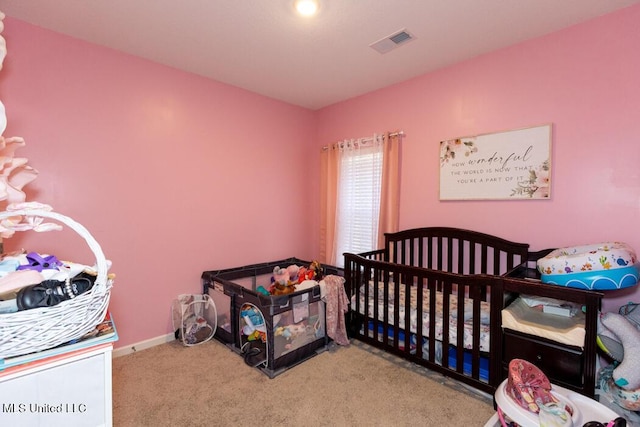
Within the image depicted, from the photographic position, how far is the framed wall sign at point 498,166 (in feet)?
6.99

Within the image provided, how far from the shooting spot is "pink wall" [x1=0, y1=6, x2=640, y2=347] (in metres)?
1.92

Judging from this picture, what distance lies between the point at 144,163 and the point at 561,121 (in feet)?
10.2

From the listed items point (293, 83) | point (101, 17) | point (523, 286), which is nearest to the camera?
point (523, 286)

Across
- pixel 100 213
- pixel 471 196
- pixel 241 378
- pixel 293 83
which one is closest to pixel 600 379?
pixel 471 196

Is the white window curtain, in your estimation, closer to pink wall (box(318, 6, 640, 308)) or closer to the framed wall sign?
pink wall (box(318, 6, 640, 308))

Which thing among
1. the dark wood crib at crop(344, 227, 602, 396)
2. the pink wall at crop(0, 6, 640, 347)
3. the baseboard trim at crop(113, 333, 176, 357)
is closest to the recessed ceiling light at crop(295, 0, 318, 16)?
the pink wall at crop(0, 6, 640, 347)

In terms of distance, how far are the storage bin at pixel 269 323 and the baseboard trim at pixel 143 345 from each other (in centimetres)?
42

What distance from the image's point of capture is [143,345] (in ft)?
8.17

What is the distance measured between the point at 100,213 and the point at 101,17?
1.32m

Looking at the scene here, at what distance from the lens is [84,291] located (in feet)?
2.82

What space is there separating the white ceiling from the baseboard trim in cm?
231

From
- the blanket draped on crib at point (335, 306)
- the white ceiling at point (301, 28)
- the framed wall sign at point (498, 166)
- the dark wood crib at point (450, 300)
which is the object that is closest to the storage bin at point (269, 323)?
the blanket draped on crib at point (335, 306)

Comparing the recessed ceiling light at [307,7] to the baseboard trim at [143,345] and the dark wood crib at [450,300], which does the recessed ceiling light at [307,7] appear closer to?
the dark wood crib at [450,300]

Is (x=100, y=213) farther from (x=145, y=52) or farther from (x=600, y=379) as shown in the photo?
(x=600, y=379)
